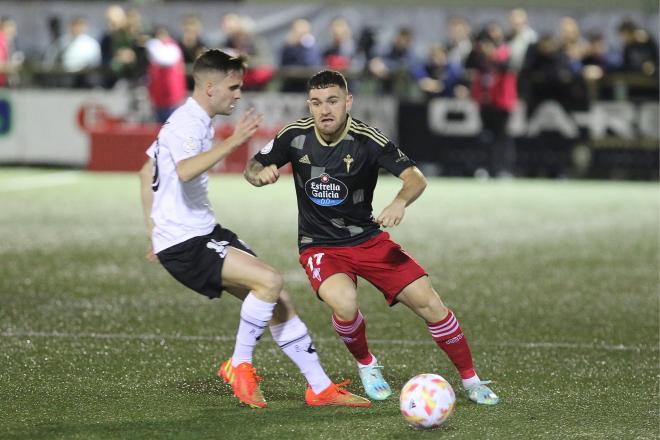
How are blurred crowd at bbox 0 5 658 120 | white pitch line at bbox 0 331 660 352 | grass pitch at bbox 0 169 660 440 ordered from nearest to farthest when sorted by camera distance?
grass pitch at bbox 0 169 660 440
white pitch line at bbox 0 331 660 352
blurred crowd at bbox 0 5 658 120

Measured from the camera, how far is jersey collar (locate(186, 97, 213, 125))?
6.15 metres

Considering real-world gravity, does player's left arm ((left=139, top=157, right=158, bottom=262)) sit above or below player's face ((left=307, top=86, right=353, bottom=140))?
below

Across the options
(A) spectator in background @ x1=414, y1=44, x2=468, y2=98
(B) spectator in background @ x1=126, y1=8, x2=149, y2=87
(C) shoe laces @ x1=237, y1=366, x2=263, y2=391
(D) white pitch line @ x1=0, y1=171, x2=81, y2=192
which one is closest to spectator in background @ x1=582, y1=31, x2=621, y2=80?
(A) spectator in background @ x1=414, y1=44, x2=468, y2=98

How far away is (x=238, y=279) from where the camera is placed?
603 centimetres

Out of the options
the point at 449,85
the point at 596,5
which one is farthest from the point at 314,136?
the point at 596,5

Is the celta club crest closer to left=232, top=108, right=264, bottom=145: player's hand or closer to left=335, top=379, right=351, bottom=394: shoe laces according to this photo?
left=232, top=108, right=264, bottom=145: player's hand

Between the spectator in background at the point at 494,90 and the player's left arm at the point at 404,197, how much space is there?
1236 centimetres

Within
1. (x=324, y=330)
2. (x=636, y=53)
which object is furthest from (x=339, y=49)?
(x=324, y=330)

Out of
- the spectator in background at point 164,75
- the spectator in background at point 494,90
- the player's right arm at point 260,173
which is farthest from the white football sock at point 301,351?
the spectator in background at point 494,90

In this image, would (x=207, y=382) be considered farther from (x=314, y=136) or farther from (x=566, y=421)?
(x=566, y=421)

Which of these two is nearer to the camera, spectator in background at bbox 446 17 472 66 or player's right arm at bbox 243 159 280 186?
player's right arm at bbox 243 159 280 186

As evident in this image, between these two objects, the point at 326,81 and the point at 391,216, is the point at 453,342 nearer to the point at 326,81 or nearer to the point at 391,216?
the point at 391,216

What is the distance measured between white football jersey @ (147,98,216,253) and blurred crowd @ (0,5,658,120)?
11550 mm

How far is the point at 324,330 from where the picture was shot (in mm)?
7926
